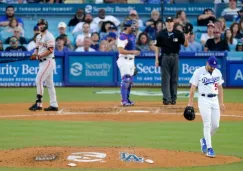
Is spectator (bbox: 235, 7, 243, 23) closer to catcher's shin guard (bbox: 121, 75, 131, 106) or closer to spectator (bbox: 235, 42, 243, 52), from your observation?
spectator (bbox: 235, 42, 243, 52)

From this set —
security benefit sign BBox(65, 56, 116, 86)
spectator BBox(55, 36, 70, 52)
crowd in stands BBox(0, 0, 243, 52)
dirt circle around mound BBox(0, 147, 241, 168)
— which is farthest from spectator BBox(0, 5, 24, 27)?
dirt circle around mound BBox(0, 147, 241, 168)

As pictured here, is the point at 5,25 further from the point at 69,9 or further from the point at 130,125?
the point at 130,125

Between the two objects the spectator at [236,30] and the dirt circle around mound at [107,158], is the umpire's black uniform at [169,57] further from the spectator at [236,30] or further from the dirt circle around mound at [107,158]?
the dirt circle around mound at [107,158]

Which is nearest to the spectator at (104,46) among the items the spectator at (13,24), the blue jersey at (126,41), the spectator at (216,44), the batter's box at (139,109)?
the spectator at (13,24)

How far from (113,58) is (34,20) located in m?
4.62

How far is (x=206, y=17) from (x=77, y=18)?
444cm

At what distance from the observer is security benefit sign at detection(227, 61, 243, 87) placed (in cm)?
2388

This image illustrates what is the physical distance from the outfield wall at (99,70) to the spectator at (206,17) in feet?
A: 8.32

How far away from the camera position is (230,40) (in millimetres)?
25109

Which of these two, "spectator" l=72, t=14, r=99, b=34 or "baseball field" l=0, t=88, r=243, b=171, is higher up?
"spectator" l=72, t=14, r=99, b=34

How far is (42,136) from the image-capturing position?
14.4m

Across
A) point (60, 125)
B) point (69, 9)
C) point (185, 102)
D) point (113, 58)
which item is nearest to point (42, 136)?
point (60, 125)

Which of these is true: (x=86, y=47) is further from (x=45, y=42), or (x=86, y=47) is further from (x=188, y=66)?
(x=45, y=42)

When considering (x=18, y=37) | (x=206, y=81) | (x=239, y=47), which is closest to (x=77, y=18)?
(x=18, y=37)
